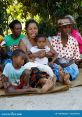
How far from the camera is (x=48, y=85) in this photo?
545cm

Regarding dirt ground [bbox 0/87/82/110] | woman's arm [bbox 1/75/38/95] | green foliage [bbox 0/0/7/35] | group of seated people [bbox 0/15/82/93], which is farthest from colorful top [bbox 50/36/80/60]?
green foliage [bbox 0/0/7/35]

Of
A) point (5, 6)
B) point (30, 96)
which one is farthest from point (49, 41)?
point (5, 6)

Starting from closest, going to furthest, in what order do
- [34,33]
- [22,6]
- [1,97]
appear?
[1,97] < [34,33] < [22,6]

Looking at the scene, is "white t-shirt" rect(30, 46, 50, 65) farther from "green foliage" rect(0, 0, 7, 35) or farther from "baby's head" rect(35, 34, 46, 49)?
"green foliage" rect(0, 0, 7, 35)

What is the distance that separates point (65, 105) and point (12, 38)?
2.06 m

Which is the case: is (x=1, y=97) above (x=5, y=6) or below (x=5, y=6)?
below

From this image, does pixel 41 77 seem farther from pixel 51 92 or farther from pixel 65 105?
pixel 65 105

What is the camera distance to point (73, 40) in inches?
249

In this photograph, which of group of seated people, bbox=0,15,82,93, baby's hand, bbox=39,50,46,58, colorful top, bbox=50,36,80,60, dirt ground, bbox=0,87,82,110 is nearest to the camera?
dirt ground, bbox=0,87,82,110

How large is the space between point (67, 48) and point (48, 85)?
1.02 metres

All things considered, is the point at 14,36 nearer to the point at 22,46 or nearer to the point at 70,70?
the point at 22,46

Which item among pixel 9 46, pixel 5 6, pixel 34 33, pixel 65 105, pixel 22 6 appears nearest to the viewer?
pixel 65 105

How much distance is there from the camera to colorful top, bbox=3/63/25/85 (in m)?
5.47

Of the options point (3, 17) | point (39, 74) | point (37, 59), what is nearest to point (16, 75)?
point (39, 74)
